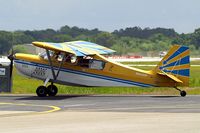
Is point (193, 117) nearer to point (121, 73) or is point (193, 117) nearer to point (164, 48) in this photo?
point (121, 73)

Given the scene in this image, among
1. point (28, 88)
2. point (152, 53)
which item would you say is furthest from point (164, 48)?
point (28, 88)

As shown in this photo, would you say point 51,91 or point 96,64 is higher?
point 96,64

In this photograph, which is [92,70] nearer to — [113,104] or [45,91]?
[45,91]

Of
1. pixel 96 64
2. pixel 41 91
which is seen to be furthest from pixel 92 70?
pixel 41 91

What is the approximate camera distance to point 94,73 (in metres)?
30.3

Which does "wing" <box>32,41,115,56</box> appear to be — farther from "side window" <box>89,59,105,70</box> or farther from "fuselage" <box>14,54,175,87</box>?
"fuselage" <box>14,54,175,87</box>

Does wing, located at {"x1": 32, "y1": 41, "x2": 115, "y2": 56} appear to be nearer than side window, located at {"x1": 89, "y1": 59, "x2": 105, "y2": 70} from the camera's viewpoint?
Yes

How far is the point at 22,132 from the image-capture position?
16.1m

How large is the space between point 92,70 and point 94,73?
0.57 ft

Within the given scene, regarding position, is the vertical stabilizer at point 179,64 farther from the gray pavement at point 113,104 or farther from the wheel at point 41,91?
the wheel at point 41,91

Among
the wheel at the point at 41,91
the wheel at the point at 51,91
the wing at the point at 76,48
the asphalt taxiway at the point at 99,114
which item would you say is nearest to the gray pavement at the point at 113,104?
the asphalt taxiway at the point at 99,114

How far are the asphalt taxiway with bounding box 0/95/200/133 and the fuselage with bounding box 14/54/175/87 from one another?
1.59 metres

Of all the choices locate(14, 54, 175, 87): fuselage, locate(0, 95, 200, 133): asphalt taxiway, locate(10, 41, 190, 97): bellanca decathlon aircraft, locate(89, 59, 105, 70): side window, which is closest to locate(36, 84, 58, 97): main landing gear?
locate(10, 41, 190, 97): bellanca decathlon aircraft

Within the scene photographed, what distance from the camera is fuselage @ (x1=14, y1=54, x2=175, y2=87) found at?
29.8 meters
